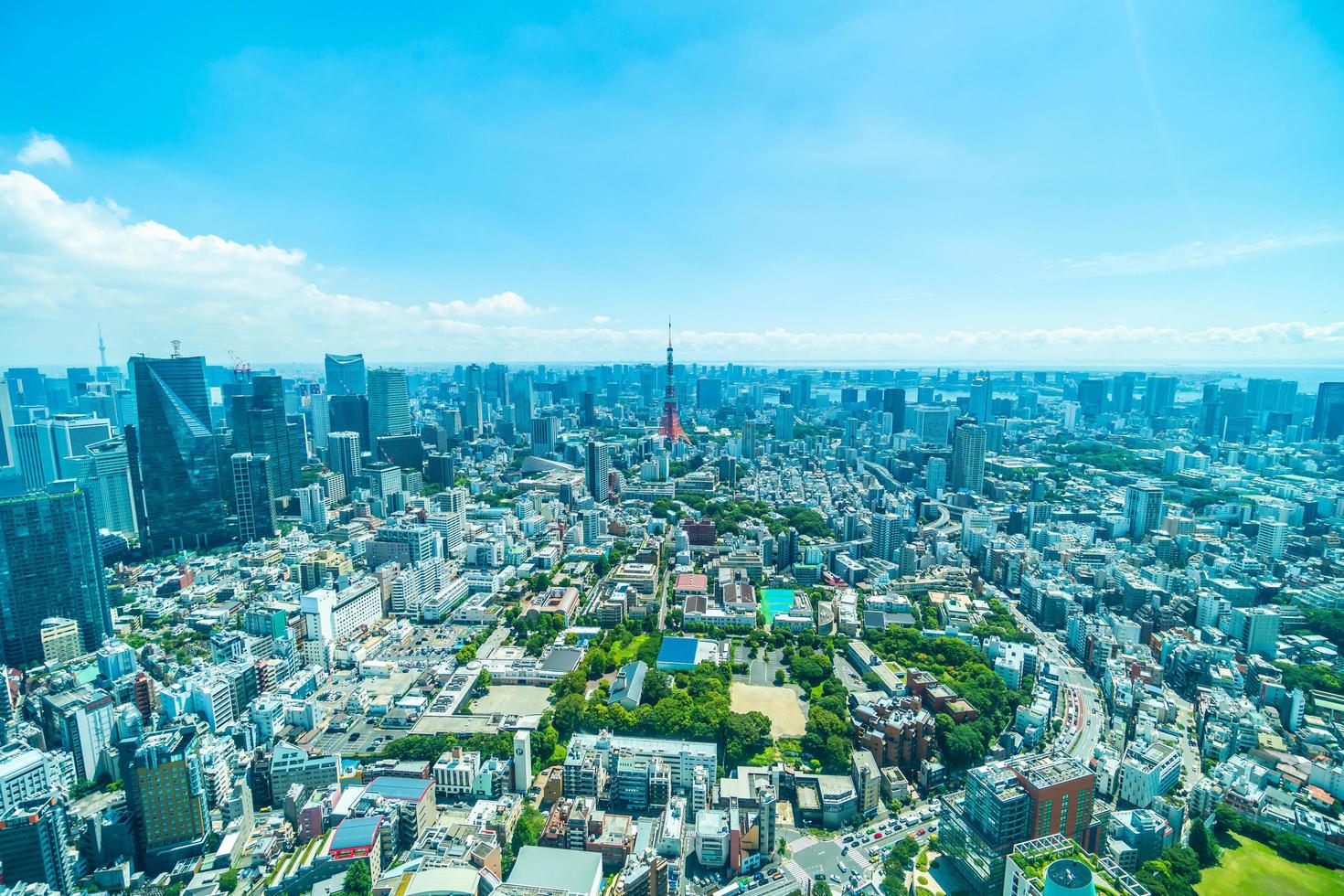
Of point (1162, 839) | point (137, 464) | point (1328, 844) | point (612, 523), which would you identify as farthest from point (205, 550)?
point (1328, 844)

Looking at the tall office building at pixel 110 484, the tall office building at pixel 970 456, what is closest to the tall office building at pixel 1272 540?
the tall office building at pixel 970 456

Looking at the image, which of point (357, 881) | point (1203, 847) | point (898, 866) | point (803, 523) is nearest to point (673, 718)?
point (898, 866)

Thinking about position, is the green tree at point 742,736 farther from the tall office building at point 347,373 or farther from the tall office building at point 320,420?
the tall office building at point 347,373

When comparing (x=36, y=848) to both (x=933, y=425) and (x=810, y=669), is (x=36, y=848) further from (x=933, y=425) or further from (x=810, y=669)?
(x=933, y=425)

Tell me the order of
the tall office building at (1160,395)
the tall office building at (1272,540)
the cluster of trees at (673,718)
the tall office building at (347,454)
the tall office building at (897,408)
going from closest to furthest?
the cluster of trees at (673,718) < the tall office building at (1272,540) < the tall office building at (347,454) < the tall office building at (1160,395) < the tall office building at (897,408)

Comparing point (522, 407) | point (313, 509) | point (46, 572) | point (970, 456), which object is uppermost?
point (522, 407)

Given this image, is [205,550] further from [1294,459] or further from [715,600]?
[1294,459]
